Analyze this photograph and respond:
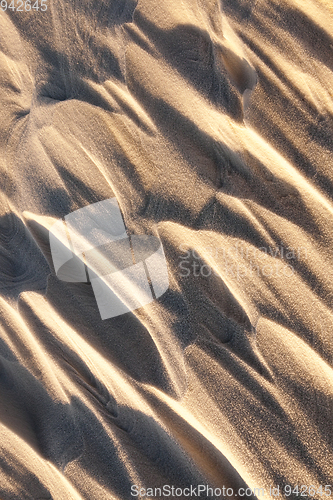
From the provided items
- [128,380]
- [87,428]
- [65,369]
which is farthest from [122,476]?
[65,369]

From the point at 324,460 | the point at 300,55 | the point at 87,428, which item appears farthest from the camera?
the point at 87,428

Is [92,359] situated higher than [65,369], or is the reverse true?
[92,359]

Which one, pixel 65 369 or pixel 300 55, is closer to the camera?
pixel 300 55

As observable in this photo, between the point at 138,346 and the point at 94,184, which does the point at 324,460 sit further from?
the point at 94,184

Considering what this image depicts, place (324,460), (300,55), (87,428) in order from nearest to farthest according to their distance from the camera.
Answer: (324,460)
(300,55)
(87,428)

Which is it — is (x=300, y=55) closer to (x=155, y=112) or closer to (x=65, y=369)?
(x=155, y=112)

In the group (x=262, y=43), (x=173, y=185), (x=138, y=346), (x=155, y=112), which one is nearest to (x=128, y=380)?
(x=138, y=346)

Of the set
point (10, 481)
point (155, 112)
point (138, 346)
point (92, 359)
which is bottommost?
point (10, 481)
